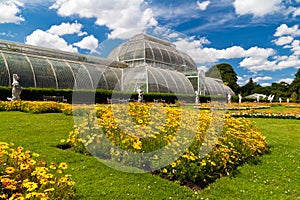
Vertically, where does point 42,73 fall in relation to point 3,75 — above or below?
above

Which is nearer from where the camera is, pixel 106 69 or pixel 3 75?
pixel 3 75

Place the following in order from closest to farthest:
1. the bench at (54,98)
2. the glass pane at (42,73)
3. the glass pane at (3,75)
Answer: the bench at (54,98) < the glass pane at (3,75) < the glass pane at (42,73)

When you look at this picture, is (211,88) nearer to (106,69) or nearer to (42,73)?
(106,69)

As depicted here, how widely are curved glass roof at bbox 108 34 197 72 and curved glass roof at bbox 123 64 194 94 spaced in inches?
137

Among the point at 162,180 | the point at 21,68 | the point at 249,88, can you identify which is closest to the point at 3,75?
the point at 21,68

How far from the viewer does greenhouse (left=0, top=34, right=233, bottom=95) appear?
21.5 m

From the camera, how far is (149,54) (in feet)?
116

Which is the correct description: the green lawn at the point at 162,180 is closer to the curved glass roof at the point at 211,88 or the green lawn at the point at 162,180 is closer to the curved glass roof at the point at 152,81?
the curved glass roof at the point at 152,81

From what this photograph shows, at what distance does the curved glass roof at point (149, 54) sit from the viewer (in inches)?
1389

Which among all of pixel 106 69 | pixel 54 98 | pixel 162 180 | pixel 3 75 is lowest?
pixel 162 180

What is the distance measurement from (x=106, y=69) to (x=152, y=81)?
19.3 ft

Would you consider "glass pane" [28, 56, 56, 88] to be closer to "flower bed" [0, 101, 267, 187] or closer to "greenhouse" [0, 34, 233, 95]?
"greenhouse" [0, 34, 233, 95]

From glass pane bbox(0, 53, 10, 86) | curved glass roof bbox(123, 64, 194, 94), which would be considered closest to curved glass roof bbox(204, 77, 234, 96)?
curved glass roof bbox(123, 64, 194, 94)

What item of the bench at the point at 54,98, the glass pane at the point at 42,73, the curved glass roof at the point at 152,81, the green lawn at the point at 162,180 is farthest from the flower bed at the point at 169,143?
the curved glass roof at the point at 152,81
